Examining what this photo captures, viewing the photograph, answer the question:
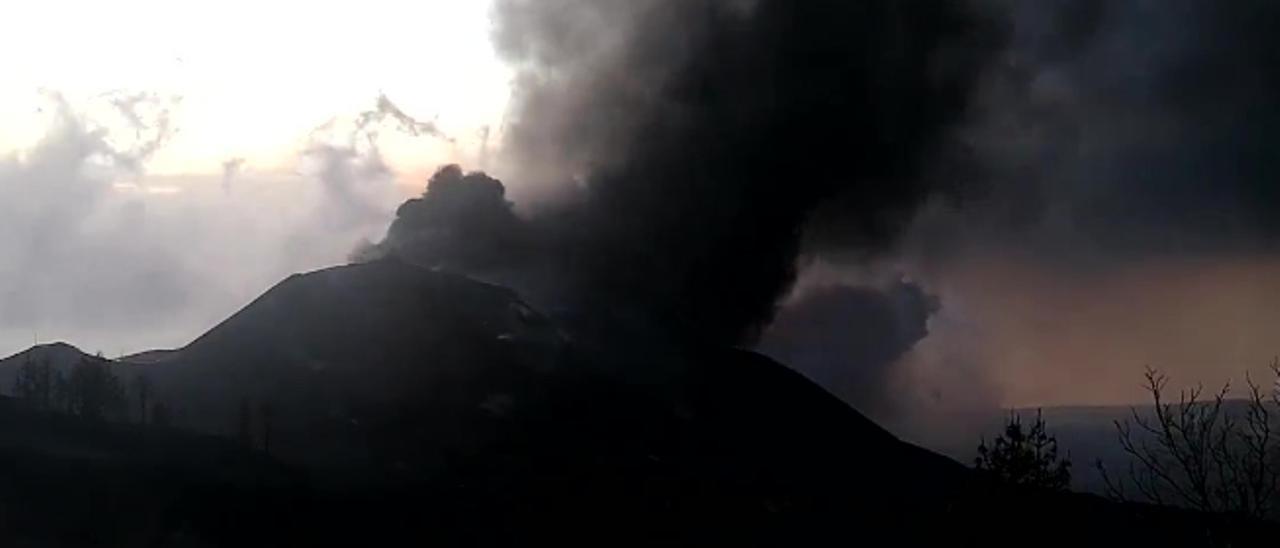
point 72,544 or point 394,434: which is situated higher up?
point 394,434

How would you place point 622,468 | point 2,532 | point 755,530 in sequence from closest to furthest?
point 2,532, point 755,530, point 622,468

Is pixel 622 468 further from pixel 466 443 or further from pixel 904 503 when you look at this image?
pixel 904 503

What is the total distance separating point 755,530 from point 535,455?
4093cm

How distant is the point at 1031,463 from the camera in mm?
29297

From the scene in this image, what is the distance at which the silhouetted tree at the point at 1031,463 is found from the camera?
29.3m

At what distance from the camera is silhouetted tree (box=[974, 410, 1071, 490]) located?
96.0 feet

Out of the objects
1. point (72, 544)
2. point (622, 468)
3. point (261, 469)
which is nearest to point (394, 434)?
point (622, 468)

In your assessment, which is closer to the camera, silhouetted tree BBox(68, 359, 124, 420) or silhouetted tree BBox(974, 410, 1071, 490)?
silhouetted tree BBox(974, 410, 1071, 490)

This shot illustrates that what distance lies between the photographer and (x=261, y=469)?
154 meters

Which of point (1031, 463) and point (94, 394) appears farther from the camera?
point (94, 394)

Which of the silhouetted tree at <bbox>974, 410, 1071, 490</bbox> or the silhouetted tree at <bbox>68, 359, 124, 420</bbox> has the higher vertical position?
the silhouetted tree at <bbox>68, 359, 124, 420</bbox>

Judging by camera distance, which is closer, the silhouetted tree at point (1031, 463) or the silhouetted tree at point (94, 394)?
the silhouetted tree at point (1031, 463)

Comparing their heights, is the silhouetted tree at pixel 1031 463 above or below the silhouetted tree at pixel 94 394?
below

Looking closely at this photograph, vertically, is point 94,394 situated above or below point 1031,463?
above
